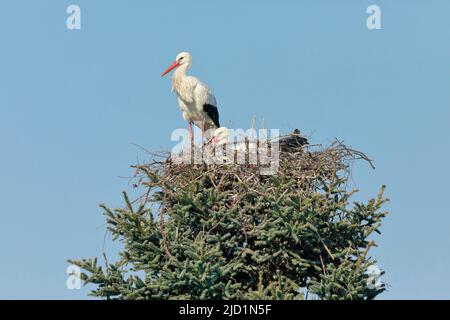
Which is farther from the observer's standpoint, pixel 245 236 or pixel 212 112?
pixel 212 112

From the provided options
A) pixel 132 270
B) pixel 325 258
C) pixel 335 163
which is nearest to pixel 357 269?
pixel 325 258

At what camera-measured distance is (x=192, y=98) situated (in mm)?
18000

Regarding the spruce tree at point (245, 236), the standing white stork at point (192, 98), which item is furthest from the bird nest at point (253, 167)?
the standing white stork at point (192, 98)

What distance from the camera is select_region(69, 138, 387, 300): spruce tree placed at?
41.2 feet

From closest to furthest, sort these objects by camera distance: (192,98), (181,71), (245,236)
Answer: (245,236) < (192,98) < (181,71)

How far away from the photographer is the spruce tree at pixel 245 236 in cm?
1255

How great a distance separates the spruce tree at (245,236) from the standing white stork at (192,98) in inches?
165

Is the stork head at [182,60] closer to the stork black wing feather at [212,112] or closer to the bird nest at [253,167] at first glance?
the stork black wing feather at [212,112]

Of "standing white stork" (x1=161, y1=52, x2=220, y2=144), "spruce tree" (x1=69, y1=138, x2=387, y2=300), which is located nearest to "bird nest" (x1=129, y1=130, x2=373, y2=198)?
"spruce tree" (x1=69, y1=138, x2=387, y2=300)

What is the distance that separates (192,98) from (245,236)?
525cm

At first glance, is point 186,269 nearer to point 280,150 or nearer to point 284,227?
point 284,227

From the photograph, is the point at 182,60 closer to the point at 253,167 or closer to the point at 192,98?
the point at 192,98

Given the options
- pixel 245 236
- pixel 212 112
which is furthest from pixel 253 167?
pixel 212 112
